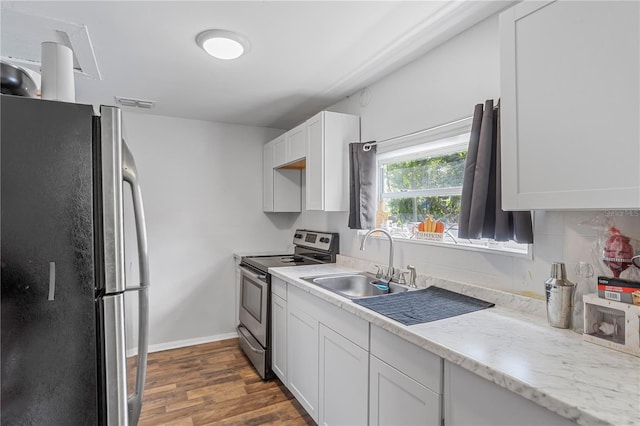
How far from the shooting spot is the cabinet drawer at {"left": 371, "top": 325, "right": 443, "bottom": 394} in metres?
1.16

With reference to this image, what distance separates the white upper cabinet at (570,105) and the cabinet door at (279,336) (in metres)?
1.77

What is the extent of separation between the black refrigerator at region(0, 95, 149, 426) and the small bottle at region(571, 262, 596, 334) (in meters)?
1.59

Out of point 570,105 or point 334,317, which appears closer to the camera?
point 570,105

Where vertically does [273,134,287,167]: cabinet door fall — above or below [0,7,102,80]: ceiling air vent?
below

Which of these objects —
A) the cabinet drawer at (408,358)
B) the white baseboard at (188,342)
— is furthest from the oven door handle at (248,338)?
the cabinet drawer at (408,358)

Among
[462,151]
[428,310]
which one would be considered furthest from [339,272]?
[462,151]

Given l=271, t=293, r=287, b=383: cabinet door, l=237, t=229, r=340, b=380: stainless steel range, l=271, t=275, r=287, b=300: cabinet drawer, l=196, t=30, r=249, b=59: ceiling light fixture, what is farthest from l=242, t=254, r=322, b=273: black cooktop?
l=196, t=30, r=249, b=59: ceiling light fixture

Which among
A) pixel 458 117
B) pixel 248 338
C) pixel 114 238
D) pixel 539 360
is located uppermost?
pixel 458 117

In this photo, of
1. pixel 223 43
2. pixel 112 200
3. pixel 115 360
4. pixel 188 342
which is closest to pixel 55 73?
pixel 112 200

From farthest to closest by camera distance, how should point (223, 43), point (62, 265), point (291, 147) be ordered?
point (291, 147) → point (223, 43) → point (62, 265)

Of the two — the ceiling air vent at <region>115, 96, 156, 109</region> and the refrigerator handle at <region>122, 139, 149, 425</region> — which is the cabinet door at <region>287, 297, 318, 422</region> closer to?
the refrigerator handle at <region>122, 139, 149, 425</region>

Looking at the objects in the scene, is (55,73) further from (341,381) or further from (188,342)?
(188,342)

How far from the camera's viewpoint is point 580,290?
127 cm

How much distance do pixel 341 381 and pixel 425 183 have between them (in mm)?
1322
